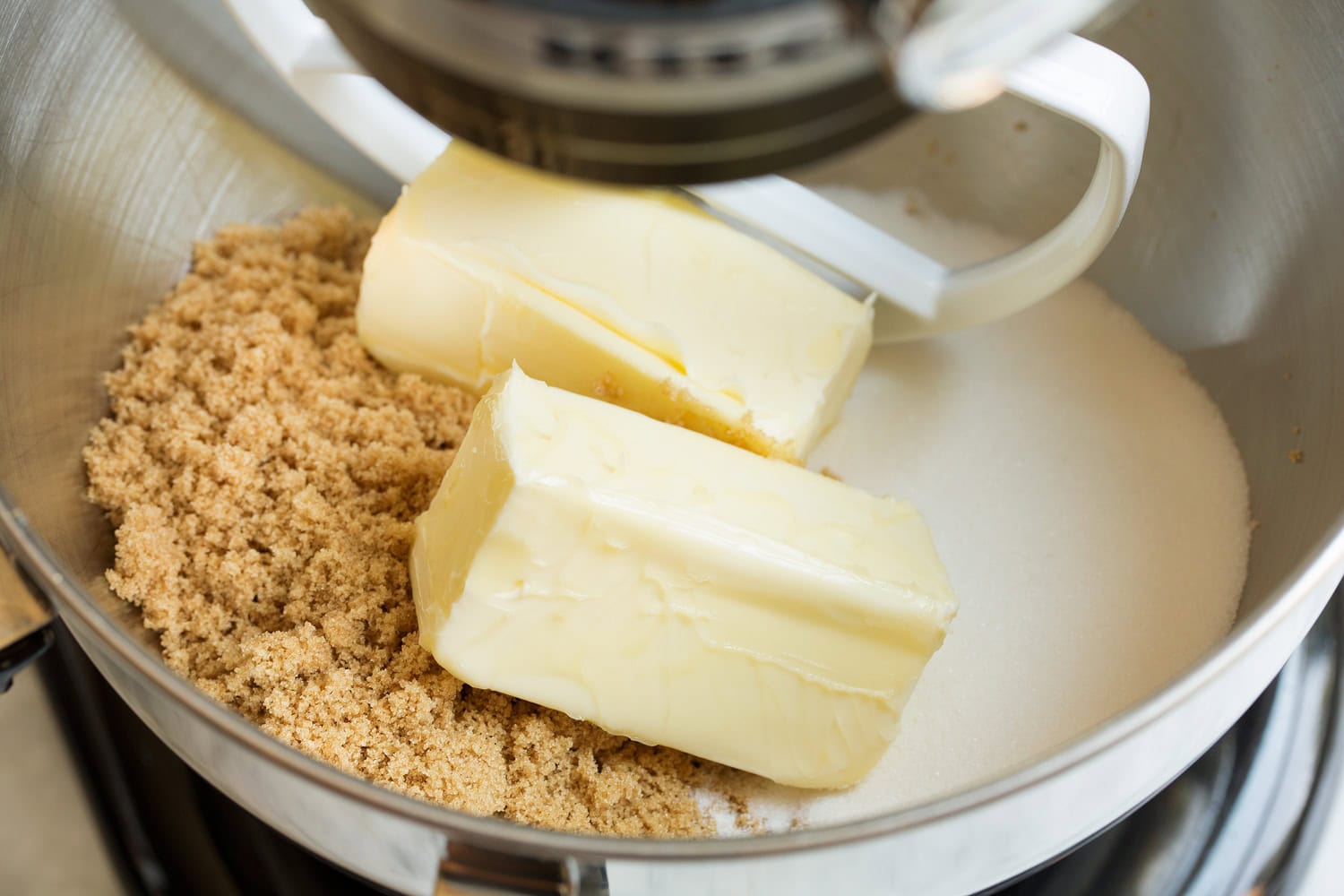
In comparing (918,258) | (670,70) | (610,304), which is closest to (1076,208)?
(918,258)

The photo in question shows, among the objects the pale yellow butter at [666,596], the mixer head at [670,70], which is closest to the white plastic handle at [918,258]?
the pale yellow butter at [666,596]

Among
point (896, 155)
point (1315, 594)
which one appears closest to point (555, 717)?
point (1315, 594)

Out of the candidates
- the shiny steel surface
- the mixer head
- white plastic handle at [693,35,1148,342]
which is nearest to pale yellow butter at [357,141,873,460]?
white plastic handle at [693,35,1148,342]

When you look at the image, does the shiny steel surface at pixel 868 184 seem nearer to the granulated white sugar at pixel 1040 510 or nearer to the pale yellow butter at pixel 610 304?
the granulated white sugar at pixel 1040 510

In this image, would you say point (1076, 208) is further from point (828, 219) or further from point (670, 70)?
point (670, 70)

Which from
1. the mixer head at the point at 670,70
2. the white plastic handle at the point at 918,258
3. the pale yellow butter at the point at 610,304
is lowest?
the mixer head at the point at 670,70

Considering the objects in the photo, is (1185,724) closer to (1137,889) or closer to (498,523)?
(1137,889)
